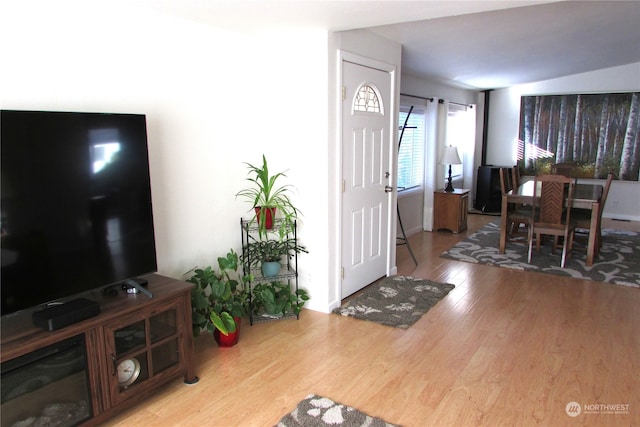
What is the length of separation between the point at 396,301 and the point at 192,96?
2.28 meters

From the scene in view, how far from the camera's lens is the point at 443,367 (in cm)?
275

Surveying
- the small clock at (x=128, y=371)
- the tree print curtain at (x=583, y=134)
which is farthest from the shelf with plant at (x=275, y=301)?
the tree print curtain at (x=583, y=134)

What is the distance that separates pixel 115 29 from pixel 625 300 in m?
4.35

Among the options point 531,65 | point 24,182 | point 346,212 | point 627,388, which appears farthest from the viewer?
point 531,65

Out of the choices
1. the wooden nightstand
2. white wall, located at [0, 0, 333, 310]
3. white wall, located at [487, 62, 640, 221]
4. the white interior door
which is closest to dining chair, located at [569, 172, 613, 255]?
the wooden nightstand

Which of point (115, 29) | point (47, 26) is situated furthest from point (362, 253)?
point (47, 26)

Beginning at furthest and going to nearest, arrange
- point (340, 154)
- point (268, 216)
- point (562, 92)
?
point (562, 92), point (340, 154), point (268, 216)

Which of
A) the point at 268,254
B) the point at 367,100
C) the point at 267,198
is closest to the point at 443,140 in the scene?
the point at 367,100

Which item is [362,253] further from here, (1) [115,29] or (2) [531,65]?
(2) [531,65]

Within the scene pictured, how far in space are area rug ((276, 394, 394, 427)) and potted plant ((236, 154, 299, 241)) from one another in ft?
4.48

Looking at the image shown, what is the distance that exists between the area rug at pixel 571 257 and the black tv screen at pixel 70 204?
3.85m

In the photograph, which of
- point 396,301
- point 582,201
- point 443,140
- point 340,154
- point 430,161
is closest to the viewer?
point 340,154

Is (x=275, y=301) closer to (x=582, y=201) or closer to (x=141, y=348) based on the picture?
(x=141, y=348)

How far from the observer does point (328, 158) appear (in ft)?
11.2
